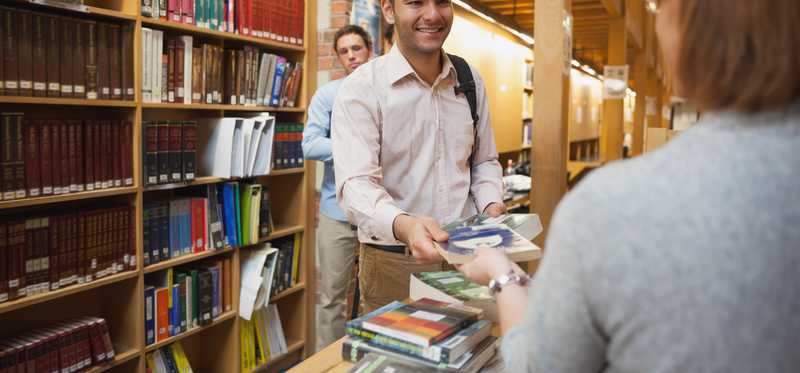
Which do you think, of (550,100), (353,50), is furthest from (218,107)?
(550,100)

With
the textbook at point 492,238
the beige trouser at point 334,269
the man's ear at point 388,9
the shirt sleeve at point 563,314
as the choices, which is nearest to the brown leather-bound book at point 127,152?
the beige trouser at point 334,269

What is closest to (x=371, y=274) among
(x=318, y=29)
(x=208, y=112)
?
(x=208, y=112)

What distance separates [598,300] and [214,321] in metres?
2.93

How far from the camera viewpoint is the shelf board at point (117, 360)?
266 cm

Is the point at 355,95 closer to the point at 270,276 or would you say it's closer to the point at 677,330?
the point at 677,330

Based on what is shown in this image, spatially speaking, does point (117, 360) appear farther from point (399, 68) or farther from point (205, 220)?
point (399, 68)

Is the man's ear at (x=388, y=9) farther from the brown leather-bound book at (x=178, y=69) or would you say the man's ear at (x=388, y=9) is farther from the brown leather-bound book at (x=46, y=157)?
the brown leather-bound book at (x=46, y=157)

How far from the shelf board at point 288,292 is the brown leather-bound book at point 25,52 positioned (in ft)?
5.94

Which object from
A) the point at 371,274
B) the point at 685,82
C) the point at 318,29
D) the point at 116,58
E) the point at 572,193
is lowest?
the point at 371,274

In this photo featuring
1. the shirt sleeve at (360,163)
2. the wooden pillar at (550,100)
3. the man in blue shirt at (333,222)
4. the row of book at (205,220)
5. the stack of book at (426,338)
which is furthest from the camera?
the man in blue shirt at (333,222)

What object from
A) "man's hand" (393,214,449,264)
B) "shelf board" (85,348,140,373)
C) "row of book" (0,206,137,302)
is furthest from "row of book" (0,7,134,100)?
"man's hand" (393,214,449,264)

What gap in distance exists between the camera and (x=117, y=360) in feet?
9.04

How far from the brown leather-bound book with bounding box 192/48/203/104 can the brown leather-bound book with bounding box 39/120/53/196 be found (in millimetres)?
751

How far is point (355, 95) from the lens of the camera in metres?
1.91
